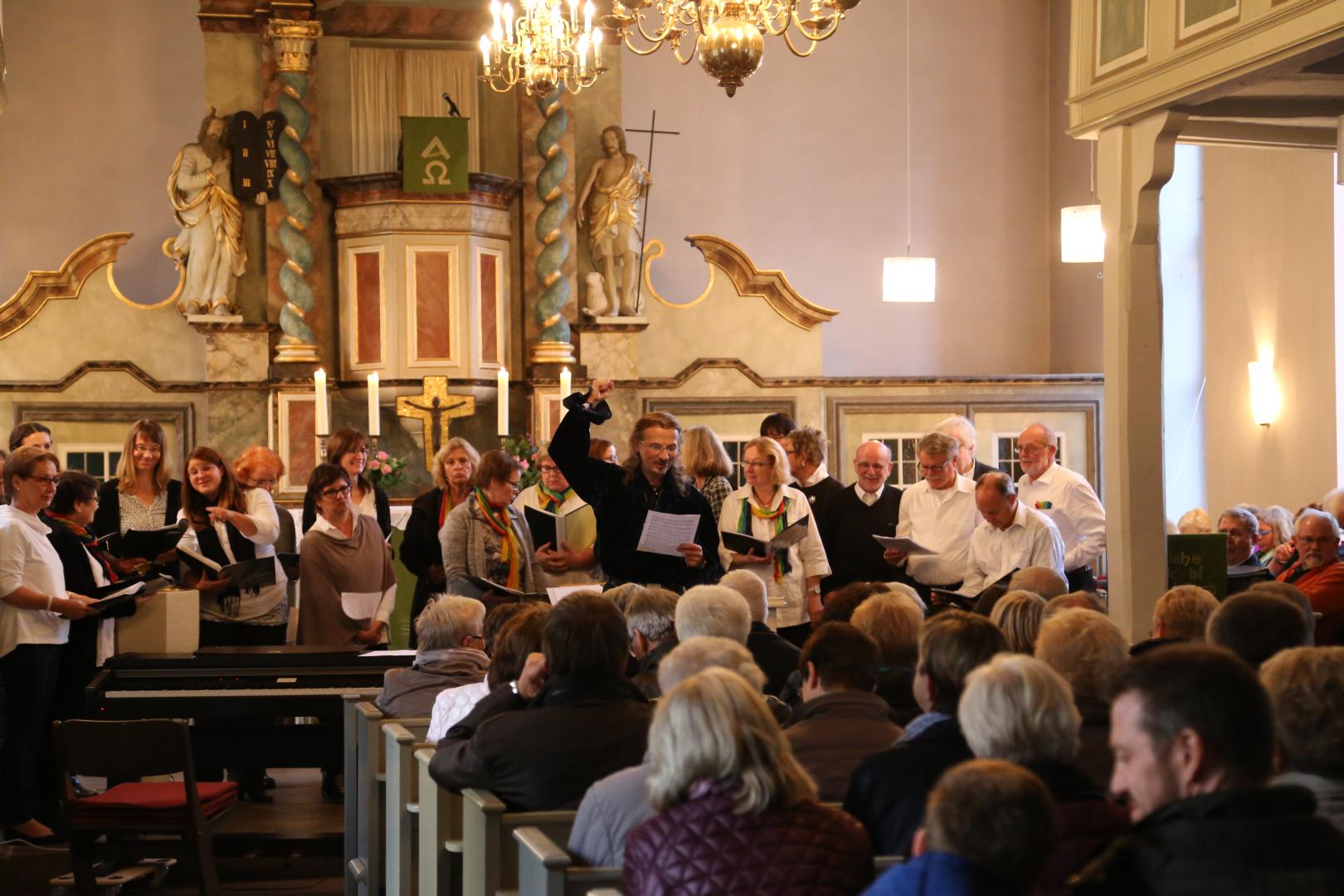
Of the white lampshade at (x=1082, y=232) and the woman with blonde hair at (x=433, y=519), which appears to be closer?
the woman with blonde hair at (x=433, y=519)

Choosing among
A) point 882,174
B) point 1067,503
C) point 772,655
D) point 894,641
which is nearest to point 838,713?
point 894,641

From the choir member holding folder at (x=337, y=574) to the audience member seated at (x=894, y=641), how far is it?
9.51ft

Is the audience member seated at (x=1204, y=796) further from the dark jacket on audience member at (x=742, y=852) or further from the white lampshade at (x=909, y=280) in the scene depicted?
the white lampshade at (x=909, y=280)

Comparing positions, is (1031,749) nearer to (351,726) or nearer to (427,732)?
(427,732)

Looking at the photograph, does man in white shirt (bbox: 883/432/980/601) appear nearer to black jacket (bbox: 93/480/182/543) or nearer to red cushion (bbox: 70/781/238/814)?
red cushion (bbox: 70/781/238/814)

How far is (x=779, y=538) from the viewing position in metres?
6.48

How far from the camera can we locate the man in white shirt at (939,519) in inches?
269

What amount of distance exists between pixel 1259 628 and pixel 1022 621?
30.3 inches

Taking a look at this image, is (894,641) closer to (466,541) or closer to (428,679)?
(428,679)

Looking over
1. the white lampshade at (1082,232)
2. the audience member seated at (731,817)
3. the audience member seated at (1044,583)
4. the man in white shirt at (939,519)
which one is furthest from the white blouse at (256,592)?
the white lampshade at (1082,232)

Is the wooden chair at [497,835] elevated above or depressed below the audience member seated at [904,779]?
below

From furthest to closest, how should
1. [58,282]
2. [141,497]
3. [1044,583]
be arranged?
1. [58,282]
2. [141,497]
3. [1044,583]

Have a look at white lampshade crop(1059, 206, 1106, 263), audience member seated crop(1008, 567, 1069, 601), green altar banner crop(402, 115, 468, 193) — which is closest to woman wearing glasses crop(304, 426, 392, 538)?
audience member seated crop(1008, 567, 1069, 601)

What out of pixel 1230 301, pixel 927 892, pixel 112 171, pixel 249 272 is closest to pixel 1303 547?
pixel 927 892
